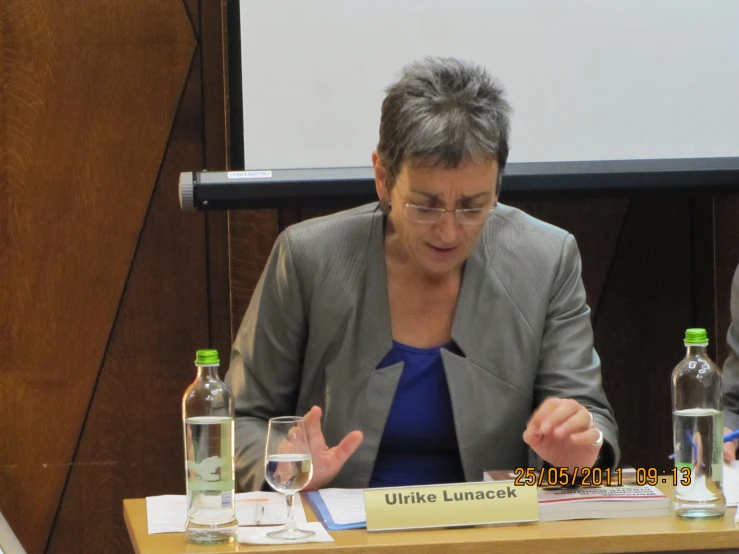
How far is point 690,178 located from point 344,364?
1.20 meters

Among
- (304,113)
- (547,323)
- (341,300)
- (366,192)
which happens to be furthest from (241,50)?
(547,323)

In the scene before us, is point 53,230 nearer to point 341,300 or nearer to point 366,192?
point 366,192

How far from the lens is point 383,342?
6.51 feet

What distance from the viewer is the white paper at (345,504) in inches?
61.0

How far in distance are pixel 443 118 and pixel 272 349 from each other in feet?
1.76

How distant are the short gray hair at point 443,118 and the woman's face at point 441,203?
18mm

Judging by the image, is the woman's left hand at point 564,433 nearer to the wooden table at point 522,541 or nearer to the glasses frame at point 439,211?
the wooden table at point 522,541

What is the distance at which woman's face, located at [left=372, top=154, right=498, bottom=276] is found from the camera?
1817 millimetres

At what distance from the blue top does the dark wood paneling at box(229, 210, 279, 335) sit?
100cm

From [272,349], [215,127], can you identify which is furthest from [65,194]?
[272,349]

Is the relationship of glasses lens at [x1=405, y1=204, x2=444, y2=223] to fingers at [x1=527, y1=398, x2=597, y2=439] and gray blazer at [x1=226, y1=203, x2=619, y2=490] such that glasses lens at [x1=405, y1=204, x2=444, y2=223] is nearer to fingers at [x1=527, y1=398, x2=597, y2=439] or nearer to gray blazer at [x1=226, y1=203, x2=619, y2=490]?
gray blazer at [x1=226, y1=203, x2=619, y2=490]

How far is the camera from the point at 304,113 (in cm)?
271
